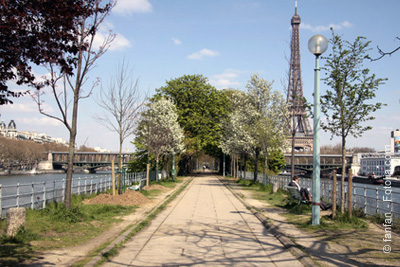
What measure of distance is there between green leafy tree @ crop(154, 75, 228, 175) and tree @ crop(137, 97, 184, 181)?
7.11 metres

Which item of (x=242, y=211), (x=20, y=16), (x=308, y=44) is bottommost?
(x=242, y=211)

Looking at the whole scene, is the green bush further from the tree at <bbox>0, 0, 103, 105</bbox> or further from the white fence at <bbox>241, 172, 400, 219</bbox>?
the white fence at <bbox>241, 172, 400, 219</bbox>

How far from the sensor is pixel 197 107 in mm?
53938

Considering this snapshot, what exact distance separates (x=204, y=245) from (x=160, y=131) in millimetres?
27337

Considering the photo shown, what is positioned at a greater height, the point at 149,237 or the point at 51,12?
the point at 51,12

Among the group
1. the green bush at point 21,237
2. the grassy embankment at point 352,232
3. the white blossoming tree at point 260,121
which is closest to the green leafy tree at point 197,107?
the white blossoming tree at point 260,121

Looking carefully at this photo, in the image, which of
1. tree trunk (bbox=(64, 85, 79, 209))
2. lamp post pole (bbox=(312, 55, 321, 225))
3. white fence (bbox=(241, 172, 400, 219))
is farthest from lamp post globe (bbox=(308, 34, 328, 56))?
tree trunk (bbox=(64, 85, 79, 209))

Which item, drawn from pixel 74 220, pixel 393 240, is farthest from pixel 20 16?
pixel 393 240

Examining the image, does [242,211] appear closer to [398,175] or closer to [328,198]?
[328,198]

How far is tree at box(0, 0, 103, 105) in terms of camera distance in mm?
5656

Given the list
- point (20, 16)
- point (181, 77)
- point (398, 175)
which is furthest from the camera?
point (398, 175)

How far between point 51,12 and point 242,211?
39.1 feet

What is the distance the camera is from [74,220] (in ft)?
36.1

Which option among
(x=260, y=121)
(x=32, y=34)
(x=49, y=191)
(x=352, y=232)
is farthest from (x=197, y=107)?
(x=32, y=34)
